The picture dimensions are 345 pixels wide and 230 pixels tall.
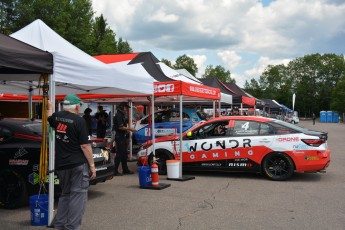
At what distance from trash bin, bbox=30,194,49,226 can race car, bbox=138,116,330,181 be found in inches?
192

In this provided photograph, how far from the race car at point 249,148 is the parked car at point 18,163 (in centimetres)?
Answer: 427

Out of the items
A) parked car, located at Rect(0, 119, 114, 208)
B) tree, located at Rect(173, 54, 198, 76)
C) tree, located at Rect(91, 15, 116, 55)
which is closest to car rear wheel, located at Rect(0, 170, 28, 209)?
parked car, located at Rect(0, 119, 114, 208)

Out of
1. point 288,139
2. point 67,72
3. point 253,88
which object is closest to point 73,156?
point 67,72

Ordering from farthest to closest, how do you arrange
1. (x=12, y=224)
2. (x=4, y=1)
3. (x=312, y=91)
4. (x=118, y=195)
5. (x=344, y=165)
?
(x=312, y=91)
(x=4, y=1)
(x=344, y=165)
(x=118, y=195)
(x=12, y=224)

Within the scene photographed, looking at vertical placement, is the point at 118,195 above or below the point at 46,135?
below

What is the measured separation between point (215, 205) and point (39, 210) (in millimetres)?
3028

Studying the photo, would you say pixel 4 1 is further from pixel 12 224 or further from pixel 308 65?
pixel 308 65

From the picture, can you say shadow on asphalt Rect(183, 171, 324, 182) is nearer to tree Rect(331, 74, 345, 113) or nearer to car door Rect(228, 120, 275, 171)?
car door Rect(228, 120, 275, 171)

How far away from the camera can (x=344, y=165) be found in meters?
12.6

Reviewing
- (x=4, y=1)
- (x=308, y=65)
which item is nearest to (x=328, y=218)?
(x=4, y=1)

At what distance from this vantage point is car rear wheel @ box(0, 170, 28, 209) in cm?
680

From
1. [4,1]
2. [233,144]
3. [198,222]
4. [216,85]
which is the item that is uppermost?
[4,1]

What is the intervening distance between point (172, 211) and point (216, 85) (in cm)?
1369

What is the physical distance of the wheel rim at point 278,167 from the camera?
9.68 m
